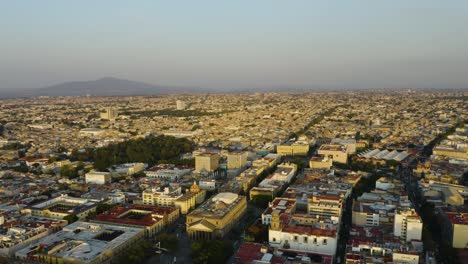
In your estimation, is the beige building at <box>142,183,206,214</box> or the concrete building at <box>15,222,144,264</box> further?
the beige building at <box>142,183,206,214</box>

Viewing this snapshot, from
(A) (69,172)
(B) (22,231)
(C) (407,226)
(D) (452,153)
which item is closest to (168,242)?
(B) (22,231)

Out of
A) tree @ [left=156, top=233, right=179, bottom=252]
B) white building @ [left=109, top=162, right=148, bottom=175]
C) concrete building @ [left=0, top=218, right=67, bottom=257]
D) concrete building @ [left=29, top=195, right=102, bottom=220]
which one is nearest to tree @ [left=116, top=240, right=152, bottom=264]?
tree @ [left=156, top=233, right=179, bottom=252]

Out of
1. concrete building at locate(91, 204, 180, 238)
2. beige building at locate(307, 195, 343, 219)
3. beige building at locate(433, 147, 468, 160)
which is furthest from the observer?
beige building at locate(433, 147, 468, 160)

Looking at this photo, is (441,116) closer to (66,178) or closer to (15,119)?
(66,178)

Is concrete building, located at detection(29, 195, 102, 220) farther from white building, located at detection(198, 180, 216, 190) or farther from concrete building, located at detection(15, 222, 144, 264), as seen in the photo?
white building, located at detection(198, 180, 216, 190)

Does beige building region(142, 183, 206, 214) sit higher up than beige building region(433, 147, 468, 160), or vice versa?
beige building region(433, 147, 468, 160)

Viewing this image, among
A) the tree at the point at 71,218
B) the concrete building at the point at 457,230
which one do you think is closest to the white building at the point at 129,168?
the tree at the point at 71,218

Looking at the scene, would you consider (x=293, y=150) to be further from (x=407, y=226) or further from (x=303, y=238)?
(x=303, y=238)
